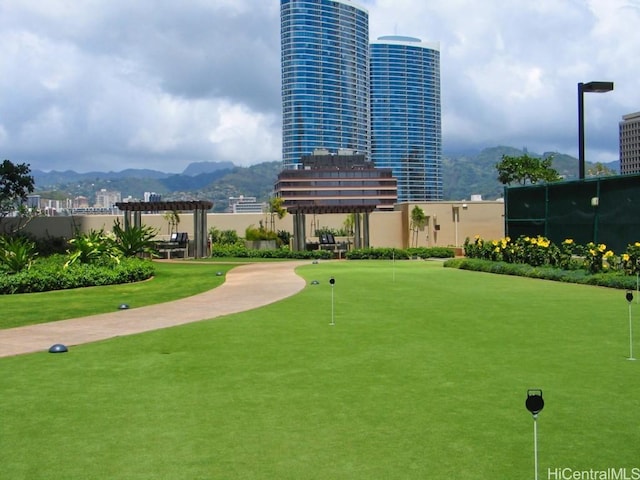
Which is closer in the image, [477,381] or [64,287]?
[477,381]

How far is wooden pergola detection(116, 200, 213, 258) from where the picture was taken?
4162 centimetres

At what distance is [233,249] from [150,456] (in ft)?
124

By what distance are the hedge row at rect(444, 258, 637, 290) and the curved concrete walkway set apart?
830 centimetres

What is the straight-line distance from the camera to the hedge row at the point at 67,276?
19.8 m

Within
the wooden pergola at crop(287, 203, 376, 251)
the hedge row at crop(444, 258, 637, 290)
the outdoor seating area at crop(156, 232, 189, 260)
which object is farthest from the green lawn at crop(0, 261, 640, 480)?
the wooden pergola at crop(287, 203, 376, 251)

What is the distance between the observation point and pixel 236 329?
12.4 meters

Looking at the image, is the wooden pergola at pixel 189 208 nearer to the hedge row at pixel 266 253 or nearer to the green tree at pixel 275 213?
the hedge row at pixel 266 253

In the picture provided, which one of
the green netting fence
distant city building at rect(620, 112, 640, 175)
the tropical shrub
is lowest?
the tropical shrub

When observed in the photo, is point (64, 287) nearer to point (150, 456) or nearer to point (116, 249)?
point (116, 249)

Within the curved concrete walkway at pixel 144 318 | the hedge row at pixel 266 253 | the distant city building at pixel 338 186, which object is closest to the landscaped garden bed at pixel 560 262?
the curved concrete walkway at pixel 144 318

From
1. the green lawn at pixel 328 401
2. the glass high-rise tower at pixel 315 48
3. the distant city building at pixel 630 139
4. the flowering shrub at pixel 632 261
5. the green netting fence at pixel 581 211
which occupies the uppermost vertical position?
the glass high-rise tower at pixel 315 48

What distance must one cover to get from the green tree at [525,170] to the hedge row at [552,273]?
33.5 meters

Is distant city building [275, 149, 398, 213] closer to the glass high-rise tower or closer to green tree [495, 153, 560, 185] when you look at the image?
the glass high-rise tower

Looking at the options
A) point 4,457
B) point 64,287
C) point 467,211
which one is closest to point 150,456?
point 4,457
